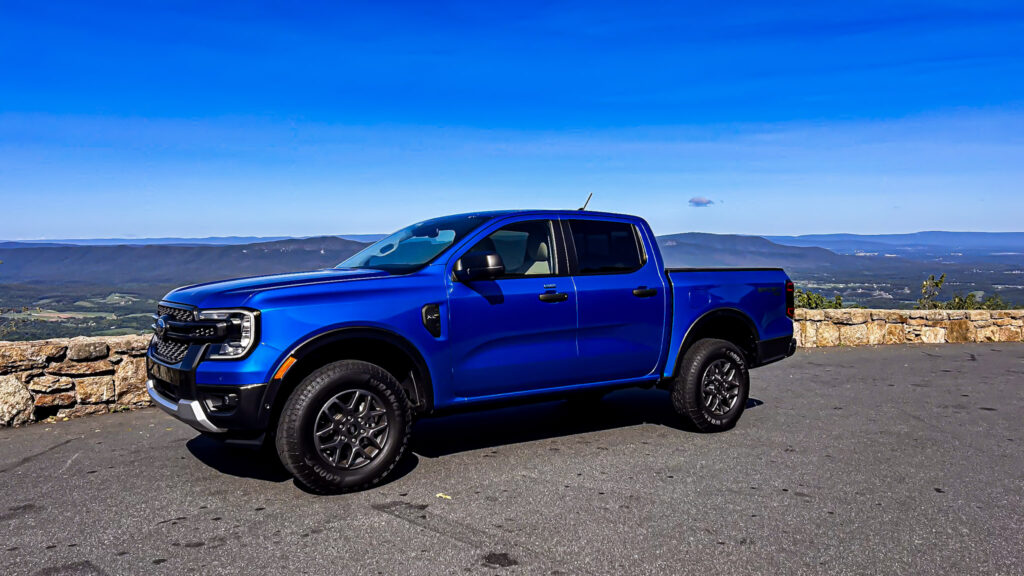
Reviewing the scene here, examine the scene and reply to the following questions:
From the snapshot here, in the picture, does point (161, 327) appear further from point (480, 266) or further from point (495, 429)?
point (495, 429)

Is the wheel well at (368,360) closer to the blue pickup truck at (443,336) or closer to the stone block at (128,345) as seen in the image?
the blue pickup truck at (443,336)

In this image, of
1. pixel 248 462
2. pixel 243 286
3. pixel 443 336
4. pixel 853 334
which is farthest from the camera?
pixel 853 334

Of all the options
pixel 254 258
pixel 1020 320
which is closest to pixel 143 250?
pixel 254 258

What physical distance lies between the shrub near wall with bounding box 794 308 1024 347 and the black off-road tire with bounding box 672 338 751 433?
7512mm

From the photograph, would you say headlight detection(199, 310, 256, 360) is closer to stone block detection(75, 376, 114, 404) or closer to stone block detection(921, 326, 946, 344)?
stone block detection(75, 376, 114, 404)

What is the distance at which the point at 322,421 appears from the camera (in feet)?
15.3

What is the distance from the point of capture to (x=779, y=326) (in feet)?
23.3

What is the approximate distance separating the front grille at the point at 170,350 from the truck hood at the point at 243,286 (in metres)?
0.28

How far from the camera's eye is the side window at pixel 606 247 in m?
6.05

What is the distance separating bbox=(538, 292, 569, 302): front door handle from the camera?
557cm

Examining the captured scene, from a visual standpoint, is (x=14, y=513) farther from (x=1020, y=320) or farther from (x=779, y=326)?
(x=1020, y=320)

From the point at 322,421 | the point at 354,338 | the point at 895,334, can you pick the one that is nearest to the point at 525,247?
the point at 354,338

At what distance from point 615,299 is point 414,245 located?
5.41 feet

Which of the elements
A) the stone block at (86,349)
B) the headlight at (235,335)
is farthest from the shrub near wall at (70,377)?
the headlight at (235,335)
